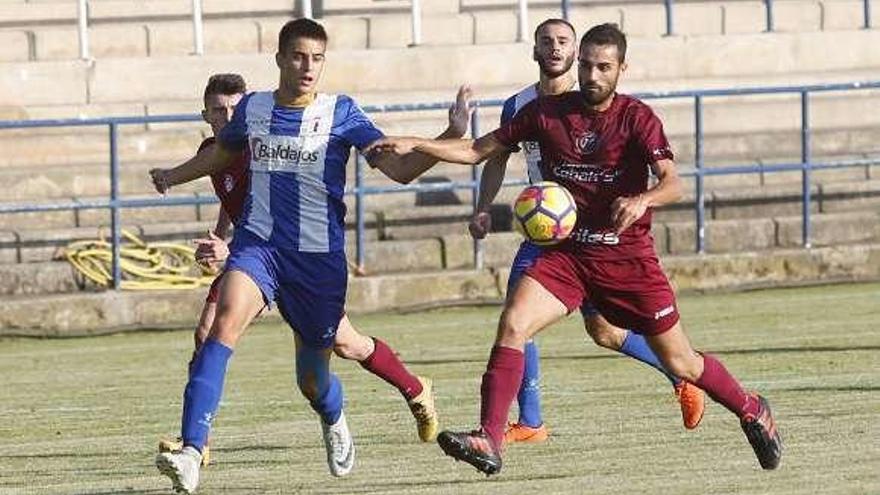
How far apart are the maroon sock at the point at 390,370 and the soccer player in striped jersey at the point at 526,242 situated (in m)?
0.67

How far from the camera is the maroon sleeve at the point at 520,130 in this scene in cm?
1053

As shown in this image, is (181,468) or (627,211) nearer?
(181,468)

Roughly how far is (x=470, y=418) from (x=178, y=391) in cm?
269

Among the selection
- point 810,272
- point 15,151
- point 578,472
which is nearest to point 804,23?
point 810,272

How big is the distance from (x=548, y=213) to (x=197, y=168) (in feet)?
5.66

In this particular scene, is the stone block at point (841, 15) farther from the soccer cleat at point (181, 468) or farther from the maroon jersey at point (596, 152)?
the soccer cleat at point (181, 468)

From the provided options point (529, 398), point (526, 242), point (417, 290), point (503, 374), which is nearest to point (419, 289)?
point (417, 290)

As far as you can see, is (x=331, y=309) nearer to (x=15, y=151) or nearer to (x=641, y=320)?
(x=641, y=320)

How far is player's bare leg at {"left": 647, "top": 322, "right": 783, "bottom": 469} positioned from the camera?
10.6 metres

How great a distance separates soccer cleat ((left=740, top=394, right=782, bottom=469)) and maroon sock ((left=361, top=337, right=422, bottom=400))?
1744 millimetres

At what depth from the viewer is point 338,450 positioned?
1098 cm

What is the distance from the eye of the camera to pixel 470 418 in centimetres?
1338

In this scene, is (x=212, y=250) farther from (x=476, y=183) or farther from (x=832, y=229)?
(x=832, y=229)

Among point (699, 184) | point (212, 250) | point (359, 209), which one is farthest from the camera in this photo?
point (699, 184)
